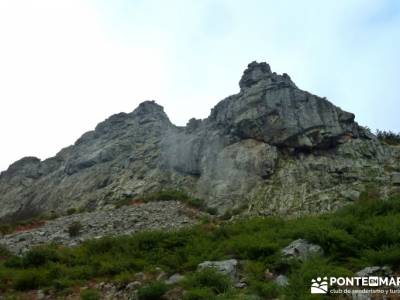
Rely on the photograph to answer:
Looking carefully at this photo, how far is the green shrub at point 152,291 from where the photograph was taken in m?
12.6

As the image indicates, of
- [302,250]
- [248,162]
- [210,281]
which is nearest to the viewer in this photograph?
[210,281]

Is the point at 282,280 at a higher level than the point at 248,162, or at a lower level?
lower

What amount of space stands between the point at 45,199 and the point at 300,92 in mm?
28760

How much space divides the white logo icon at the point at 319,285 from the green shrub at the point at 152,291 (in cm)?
397

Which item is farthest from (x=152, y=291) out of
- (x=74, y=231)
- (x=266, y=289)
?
(x=74, y=231)

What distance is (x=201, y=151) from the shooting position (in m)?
44.0

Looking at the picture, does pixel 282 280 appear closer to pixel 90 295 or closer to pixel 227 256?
pixel 227 256

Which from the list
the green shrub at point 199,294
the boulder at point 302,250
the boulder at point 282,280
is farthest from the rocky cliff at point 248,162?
the green shrub at point 199,294

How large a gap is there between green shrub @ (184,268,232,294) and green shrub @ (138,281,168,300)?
667 millimetres

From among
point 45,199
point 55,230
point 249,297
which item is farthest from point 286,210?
point 45,199

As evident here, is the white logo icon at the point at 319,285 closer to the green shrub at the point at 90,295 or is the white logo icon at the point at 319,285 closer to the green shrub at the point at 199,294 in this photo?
the green shrub at the point at 199,294

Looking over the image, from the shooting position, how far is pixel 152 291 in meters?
12.6

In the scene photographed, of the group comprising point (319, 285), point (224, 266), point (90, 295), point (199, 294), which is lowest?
point (90, 295)

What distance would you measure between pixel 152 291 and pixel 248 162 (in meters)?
26.6
